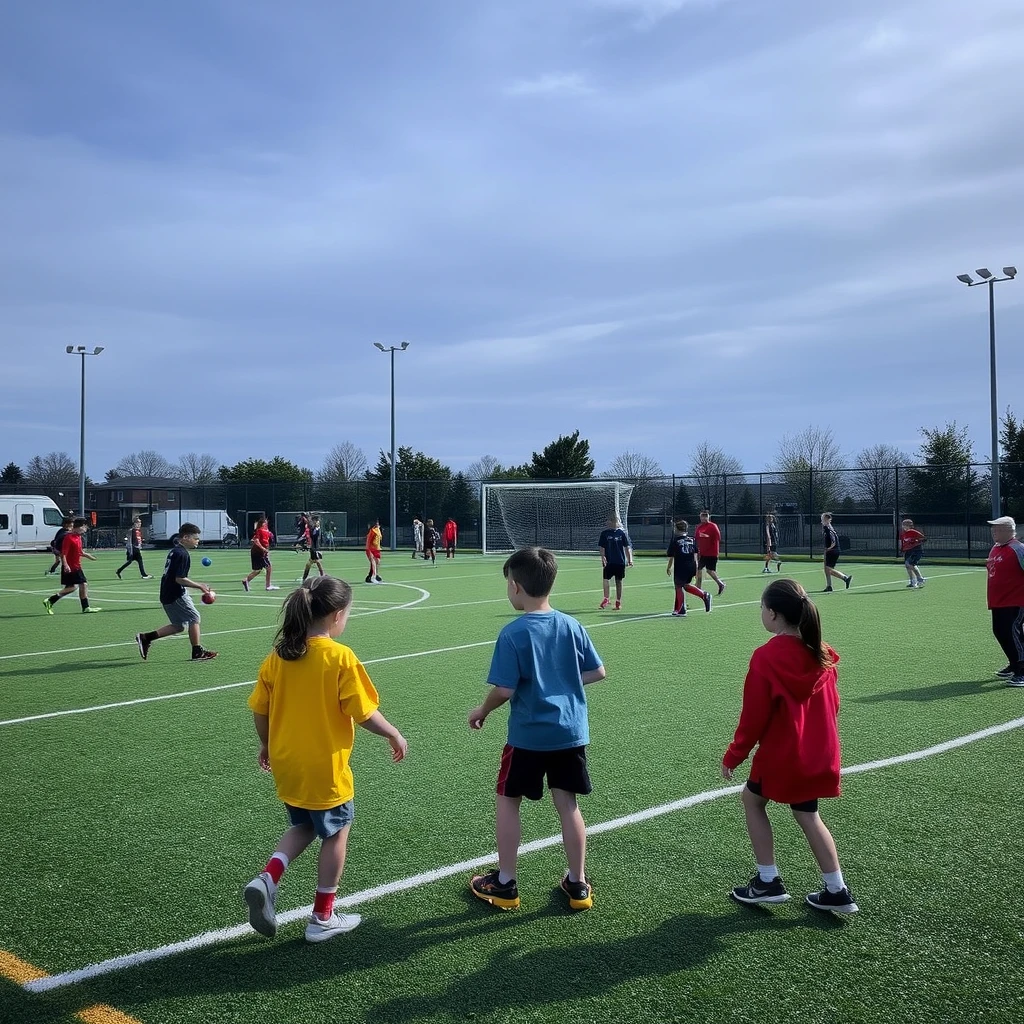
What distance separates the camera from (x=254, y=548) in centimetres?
2378

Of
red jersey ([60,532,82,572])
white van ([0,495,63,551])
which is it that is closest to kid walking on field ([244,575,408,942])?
red jersey ([60,532,82,572])

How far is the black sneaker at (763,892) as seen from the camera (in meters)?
4.35

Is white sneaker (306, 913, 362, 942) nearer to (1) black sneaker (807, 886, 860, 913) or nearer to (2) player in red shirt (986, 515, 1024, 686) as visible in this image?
(1) black sneaker (807, 886, 860, 913)

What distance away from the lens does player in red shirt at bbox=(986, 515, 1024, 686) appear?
9.81 m

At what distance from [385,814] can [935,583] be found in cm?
2222

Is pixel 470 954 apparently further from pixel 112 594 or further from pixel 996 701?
pixel 112 594

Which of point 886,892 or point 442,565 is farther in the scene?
point 442,565

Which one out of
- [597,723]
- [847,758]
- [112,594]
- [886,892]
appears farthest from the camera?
[112,594]

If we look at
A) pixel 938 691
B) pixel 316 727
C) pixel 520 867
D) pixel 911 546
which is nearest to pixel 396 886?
pixel 520 867

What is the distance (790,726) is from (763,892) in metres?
0.83

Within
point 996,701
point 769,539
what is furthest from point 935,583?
point 996,701

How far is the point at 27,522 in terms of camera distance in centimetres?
4806

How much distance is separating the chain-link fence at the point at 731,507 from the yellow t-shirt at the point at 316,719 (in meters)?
35.0

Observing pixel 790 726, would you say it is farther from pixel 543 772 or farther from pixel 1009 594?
pixel 1009 594
